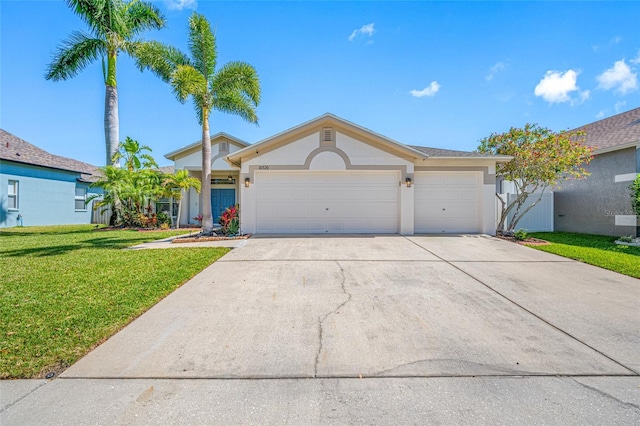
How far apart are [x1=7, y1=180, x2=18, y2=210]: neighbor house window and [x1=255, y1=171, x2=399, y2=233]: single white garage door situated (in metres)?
14.3

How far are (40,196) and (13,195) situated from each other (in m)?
1.14

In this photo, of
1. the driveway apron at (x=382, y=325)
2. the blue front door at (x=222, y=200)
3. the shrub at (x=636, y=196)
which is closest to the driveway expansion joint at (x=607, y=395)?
the driveway apron at (x=382, y=325)

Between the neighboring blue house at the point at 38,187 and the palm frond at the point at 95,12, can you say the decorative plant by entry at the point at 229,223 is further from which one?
the palm frond at the point at 95,12

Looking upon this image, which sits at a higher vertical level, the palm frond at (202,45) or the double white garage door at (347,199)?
the palm frond at (202,45)

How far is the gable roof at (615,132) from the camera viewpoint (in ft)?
37.9

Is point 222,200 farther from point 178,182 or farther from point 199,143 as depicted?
point 199,143

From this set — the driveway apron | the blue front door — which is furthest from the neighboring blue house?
the driveway apron

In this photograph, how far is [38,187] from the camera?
16.4 m

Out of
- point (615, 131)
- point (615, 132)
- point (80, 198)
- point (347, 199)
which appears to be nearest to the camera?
point (347, 199)

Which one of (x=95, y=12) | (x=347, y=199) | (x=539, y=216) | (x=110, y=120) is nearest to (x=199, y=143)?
(x=110, y=120)

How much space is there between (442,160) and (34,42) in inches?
751

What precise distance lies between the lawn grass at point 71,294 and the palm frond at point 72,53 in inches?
419

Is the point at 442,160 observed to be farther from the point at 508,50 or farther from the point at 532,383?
the point at 532,383

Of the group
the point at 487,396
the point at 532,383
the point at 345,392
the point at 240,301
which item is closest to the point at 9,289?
the point at 240,301
